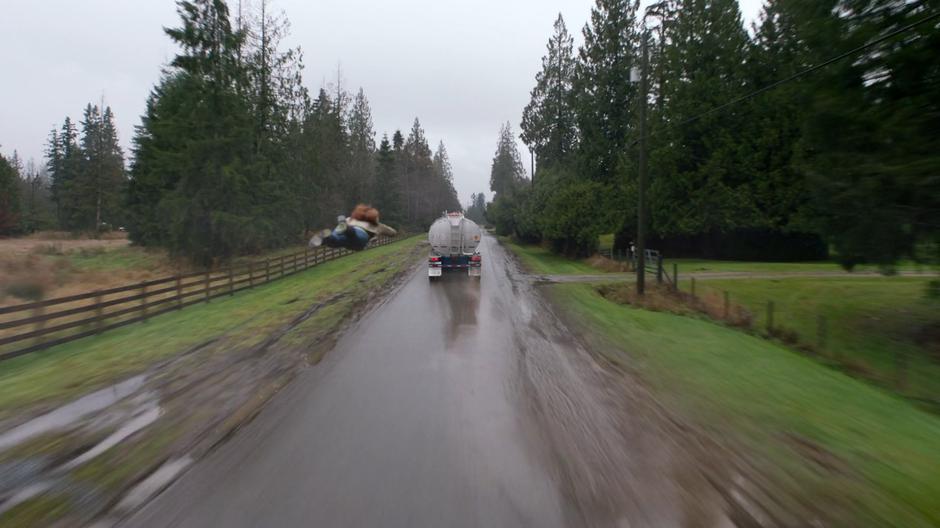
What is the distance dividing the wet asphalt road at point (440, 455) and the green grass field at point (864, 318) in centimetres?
700

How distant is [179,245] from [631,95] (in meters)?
37.6

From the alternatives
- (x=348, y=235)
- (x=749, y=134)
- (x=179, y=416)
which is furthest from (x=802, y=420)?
(x=749, y=134)

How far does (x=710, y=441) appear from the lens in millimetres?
5996

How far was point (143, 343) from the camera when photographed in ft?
38.3

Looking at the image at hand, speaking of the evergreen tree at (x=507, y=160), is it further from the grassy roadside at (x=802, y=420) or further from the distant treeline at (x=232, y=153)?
the grassy roadside at (x=802, y=420)

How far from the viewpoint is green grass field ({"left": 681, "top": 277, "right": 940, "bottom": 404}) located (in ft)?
38.5

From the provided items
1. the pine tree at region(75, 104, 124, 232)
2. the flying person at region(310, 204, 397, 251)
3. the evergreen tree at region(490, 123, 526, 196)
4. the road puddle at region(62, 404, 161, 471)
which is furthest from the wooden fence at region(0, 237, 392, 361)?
the evergreen tree at region(490, 123, 526, 196)

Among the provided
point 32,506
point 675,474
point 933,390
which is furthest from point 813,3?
point 32,506

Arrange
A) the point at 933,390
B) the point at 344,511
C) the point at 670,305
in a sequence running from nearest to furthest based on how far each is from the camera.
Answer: the point at 344,511, the point at 933,390, the point at 670,305

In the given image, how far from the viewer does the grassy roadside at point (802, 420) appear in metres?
4.69

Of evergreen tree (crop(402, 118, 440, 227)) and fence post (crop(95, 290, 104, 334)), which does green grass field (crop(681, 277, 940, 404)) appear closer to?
fence post (crop(95, 290, 104, 334))

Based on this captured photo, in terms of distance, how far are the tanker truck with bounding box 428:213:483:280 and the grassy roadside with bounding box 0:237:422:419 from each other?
3992 millimetres

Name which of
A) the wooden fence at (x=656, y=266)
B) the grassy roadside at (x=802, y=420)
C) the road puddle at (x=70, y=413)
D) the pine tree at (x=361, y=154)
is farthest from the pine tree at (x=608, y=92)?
the road puddle at (x=70, y=413)

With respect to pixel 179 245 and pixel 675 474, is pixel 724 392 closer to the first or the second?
pixel 675 474
